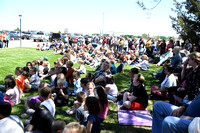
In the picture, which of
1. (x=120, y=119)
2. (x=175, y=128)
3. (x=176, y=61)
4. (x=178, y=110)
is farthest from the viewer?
(x=176, y=61)

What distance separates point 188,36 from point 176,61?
6.62 metres

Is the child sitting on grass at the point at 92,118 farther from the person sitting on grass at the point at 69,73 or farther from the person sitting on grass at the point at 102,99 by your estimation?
the person sitting on grass at the point at 69,73

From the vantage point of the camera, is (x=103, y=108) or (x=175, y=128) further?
(x=103, y=108)

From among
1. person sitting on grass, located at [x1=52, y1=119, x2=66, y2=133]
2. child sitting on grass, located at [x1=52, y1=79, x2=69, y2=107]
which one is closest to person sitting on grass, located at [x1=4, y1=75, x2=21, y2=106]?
child sitting on grass, located at [x1=52, y1=79, x2=69, y2=107]

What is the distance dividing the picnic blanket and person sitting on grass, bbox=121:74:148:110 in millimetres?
136

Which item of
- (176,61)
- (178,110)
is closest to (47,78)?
(176,61)

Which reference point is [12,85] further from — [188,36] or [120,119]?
[188,36]

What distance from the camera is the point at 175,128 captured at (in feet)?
7.55

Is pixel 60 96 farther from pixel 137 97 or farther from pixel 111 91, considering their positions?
pixel 137 97

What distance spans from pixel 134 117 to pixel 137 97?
0.55 m

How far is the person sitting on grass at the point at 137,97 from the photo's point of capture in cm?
449

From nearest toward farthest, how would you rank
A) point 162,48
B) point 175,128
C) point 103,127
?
point 175,128, point 103,127, point 162,48

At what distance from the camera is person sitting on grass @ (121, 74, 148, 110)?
449cm

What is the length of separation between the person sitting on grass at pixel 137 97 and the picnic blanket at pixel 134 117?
0.14m
